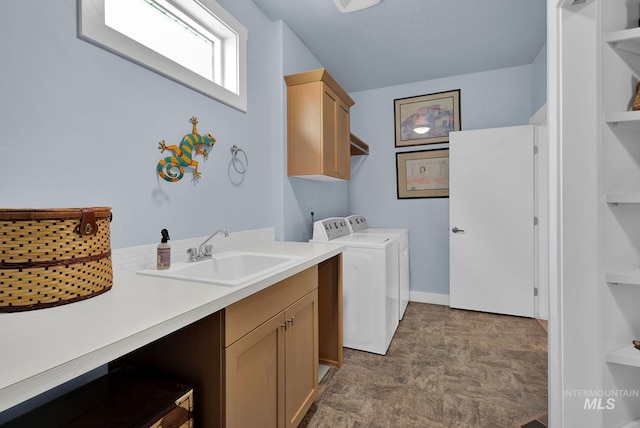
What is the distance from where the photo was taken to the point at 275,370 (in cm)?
128

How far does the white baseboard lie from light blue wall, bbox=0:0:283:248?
2.63 m

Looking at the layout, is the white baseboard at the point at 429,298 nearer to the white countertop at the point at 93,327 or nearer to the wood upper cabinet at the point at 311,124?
the wood upper cabinet at the point at 311,124

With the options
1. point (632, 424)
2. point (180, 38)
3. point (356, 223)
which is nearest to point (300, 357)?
point (632, 424)

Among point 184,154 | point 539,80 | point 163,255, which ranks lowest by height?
point 163,255

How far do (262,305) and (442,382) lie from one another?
153cm

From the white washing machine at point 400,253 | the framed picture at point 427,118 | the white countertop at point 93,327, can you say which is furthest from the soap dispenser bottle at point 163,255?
the framed picture at point 427,118

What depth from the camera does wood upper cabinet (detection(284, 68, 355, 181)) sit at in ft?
7.80

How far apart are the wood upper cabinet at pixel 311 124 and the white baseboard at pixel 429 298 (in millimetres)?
2041

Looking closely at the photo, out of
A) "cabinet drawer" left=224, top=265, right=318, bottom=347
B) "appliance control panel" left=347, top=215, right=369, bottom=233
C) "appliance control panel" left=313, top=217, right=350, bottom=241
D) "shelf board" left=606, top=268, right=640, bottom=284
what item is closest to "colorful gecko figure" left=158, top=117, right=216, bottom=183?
"cabinet drawer" left=224, top=265, right=318, bottom=347

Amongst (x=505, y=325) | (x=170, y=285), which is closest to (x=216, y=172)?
(x=170, y=285)

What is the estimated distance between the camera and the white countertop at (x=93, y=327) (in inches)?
20.8

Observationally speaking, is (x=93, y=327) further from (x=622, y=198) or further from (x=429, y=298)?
(x=429, y=298)

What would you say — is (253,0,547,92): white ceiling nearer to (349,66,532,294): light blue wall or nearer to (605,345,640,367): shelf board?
(349,66,532,294): light blue wall

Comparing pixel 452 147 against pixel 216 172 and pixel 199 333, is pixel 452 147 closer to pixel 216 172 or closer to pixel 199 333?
pixel 216 172
